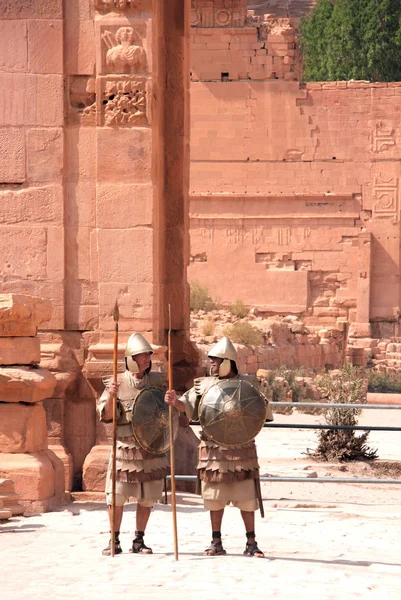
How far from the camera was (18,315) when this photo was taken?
952 centimetres

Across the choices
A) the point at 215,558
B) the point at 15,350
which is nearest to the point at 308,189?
the point at 15,350

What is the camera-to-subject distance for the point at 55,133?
34.4 feet

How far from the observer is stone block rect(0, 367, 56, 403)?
948 cm

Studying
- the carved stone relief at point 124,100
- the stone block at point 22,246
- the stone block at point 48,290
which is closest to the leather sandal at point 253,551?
the stone block at point 48,290

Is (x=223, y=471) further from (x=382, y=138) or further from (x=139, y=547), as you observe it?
(x=382, y=138)

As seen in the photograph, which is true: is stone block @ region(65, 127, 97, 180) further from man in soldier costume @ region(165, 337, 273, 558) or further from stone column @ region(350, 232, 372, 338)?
stone column @ region(350, 232, 372, 338)

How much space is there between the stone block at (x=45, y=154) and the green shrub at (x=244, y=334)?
17.2 meters

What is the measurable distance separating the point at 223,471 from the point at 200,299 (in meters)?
24.7

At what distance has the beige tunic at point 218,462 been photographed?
25.7 feet

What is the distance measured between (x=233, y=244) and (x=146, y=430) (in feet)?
83.5

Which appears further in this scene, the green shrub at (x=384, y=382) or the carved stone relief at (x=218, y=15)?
the carved stone relief at (x=218, y=15)

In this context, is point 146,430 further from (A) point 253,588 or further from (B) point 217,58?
(B) point 217,58

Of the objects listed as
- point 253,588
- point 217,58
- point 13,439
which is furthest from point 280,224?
point 253,588

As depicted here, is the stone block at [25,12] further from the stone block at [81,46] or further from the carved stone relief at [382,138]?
the carved stone relief at [382,138]
